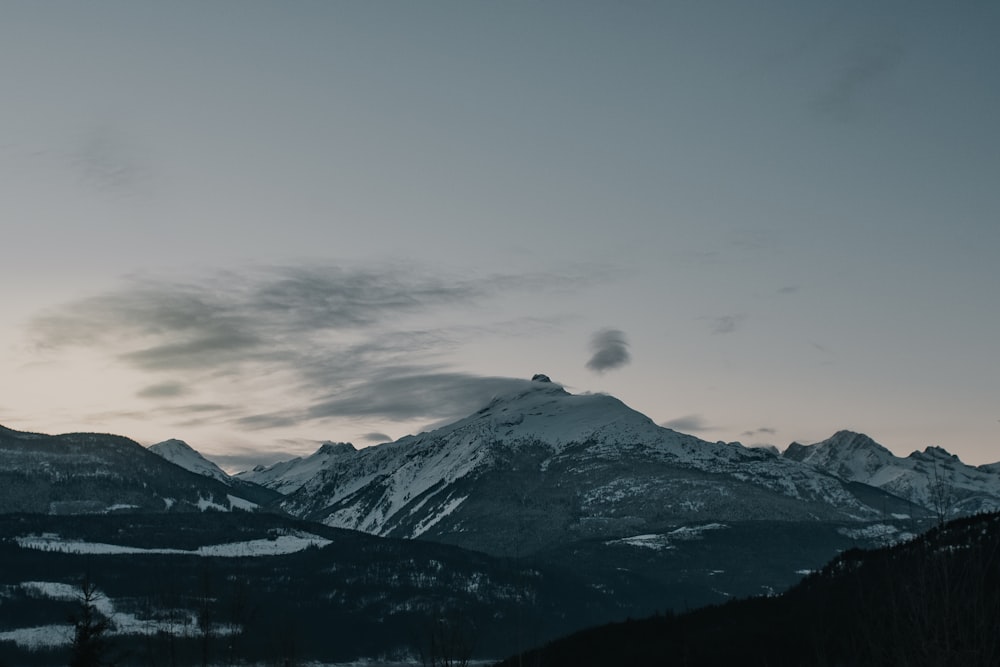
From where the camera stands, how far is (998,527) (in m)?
197

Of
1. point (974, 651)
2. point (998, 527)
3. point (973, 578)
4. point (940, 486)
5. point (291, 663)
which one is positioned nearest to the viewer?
point (974, 651)

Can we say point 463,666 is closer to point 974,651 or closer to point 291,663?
point 291,663

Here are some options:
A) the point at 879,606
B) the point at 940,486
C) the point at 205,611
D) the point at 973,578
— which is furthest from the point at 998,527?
the point at 940,486

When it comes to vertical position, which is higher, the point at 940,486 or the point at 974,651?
the point at 940,486

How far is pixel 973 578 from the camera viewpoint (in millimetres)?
137750

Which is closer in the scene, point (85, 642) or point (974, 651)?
point (974, 651)

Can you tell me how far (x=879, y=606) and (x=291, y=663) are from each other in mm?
91024

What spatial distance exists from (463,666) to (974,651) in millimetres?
78901

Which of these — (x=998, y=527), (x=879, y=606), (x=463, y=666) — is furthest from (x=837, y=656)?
(x=463, y=666)

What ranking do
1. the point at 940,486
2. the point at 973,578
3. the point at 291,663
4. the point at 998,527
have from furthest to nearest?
1. the point at 998,527
2. the point at 291,663
3. the point at 973,578
4. the point at 940,486

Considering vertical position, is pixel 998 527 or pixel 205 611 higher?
pixel 998 527

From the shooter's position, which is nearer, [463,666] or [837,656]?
[463,666]

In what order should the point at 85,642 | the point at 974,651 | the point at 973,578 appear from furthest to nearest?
1. the point at 973,578
2. the point at 85,642
3. the point at 974,651

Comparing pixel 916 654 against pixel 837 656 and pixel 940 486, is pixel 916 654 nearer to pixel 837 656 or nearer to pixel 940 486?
pixel 940 486
